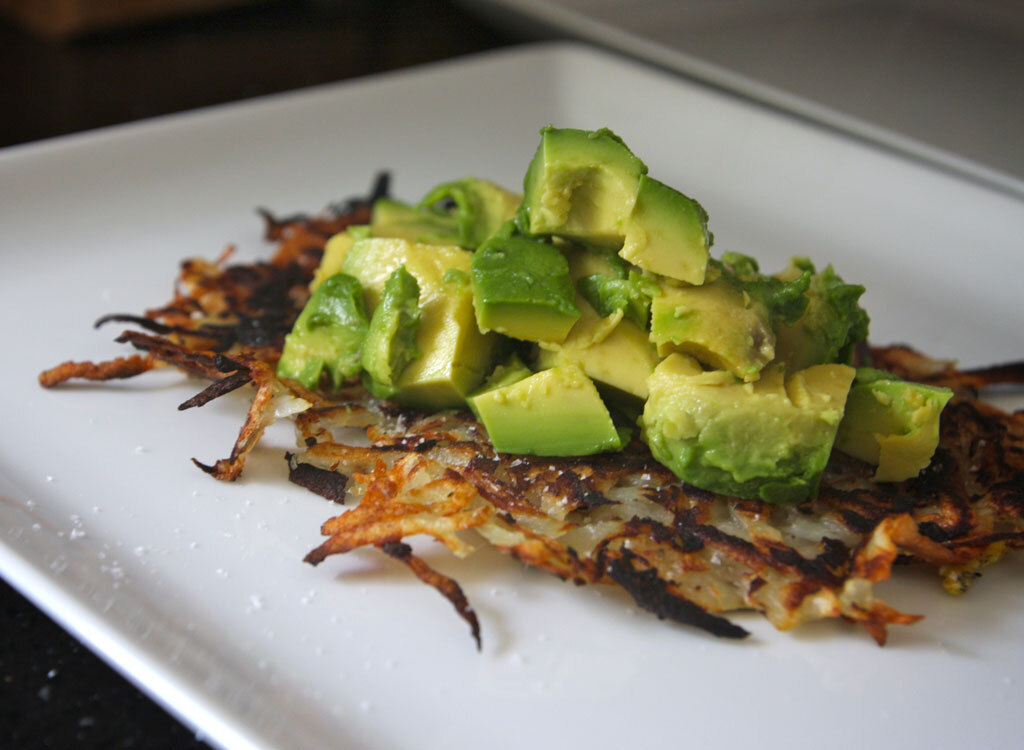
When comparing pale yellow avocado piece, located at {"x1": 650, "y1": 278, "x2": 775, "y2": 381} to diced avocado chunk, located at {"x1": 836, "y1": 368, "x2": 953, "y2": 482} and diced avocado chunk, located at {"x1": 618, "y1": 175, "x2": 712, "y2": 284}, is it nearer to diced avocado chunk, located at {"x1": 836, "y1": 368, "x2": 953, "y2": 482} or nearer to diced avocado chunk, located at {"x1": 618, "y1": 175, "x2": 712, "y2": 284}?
diced avocado chunk, located at {"x1": 618, "y1": 175, "x2": 712, "y2": 284}

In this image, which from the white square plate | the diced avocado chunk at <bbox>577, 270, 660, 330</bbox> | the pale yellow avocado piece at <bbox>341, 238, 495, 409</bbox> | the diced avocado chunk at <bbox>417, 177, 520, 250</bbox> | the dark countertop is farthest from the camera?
the dark countertop

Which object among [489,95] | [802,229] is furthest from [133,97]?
[802,229]

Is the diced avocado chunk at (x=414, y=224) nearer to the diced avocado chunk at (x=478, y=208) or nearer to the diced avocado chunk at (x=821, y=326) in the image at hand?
the diced avocado chunk at (x=478, y=208)

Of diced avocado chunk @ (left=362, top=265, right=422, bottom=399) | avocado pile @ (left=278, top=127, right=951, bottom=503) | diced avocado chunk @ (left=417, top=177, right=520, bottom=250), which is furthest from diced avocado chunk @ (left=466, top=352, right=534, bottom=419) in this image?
diced avocado chunk @ (left=417, top=177, right=520, bottom=250)

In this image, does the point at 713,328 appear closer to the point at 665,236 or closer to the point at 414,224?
the point at 665,236

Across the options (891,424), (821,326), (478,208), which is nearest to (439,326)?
(478,208)

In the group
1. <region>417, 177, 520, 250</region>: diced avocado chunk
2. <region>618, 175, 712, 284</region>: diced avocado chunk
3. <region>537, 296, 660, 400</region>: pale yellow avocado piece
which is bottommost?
<region>537, 296, 660, 400</region>: pale yellow avocado piece

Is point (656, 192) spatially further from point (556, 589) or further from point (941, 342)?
point (941, 342)

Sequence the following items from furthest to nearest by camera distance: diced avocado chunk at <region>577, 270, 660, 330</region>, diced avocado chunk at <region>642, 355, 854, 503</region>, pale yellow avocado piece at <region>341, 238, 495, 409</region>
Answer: pale yellow avocado piece at <region>341, 238, 495, 409</region>, diced avocado chunk at <region>577, 270, 660, 330</region>, diced avocado chunk at <region>642, 355, 854, 503</region>
